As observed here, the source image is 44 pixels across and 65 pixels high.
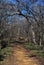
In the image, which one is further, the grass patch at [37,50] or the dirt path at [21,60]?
the grass patch at [37,50]

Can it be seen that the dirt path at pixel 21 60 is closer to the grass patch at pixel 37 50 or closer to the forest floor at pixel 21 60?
the forest floor at pixel 21 60

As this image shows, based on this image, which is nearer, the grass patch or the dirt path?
the dirt path

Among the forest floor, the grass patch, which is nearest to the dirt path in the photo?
the forest floor

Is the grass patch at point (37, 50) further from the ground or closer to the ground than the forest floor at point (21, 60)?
further from the ground

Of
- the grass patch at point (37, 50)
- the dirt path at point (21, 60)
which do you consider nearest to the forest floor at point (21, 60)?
the dirt path at point (21, 60)

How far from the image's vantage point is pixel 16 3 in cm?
2709

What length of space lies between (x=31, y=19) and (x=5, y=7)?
4.96m

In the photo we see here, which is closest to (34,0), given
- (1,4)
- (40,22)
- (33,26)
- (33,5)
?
(33,5)

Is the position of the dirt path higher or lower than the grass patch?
lower

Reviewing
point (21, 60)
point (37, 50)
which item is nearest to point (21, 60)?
point (21, 60)

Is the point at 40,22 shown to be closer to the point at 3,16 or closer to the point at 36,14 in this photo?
the point at 36,14

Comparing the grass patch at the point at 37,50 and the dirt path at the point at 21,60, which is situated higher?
the grass patch at the point at 37,50

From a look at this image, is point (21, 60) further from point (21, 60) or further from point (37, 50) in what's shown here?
point (37, 50)

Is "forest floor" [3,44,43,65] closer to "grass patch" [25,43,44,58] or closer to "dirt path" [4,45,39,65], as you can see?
"dirt path" [4,45,39,65]
